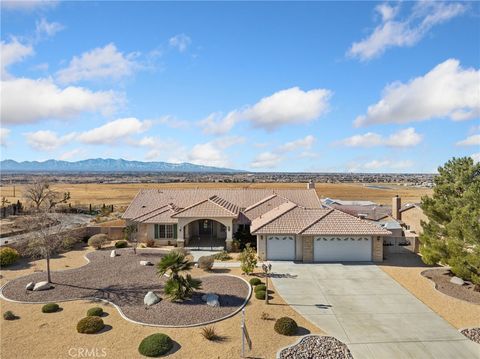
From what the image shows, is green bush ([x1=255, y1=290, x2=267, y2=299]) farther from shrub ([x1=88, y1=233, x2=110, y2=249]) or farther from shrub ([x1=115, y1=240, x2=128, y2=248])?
shrub ([x1=88, y1=233, x2=110, y2=249])

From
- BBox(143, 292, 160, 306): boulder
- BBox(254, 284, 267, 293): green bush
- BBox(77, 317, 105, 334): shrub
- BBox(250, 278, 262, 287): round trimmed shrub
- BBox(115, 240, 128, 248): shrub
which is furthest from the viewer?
BBox(115, 240, 128, 248): shrub

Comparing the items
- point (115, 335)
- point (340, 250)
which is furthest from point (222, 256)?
point (115, 335)

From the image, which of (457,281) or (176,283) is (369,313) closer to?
(457,281)

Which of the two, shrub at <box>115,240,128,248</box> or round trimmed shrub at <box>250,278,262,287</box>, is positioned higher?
shrub at <box>115,240,128,248</box>

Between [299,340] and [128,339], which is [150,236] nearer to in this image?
[128,339]

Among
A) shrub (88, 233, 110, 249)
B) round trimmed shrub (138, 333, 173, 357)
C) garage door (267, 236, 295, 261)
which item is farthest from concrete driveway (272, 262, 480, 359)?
shrub (88, 233, 110, 249)

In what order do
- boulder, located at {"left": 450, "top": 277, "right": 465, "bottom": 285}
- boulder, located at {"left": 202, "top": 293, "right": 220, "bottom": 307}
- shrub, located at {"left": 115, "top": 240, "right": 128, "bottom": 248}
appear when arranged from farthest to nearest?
shrub, located at {"left": 115, "top": 240, "right": 128, "bottom": 248} < boulder, located at {"left": 450, "top": 277, "right": 465, "bottom": 285} < boulder, located at {"left": 202, "top": 293, "right": 220, "bottom": 307}
